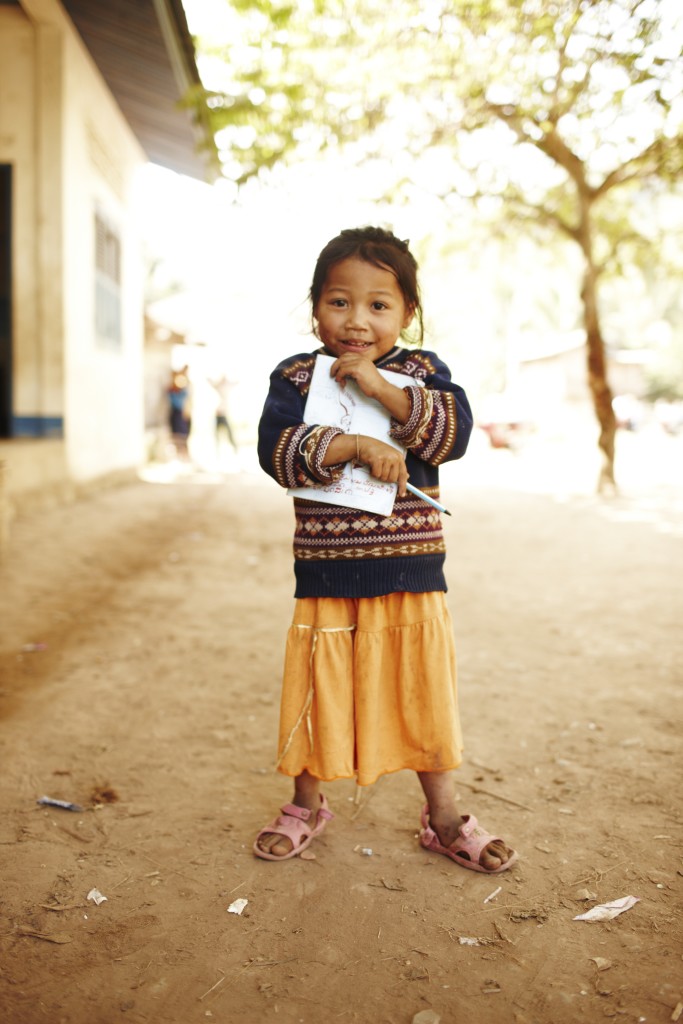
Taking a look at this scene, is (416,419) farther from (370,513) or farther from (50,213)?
(50,213)

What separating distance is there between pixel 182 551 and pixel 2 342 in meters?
3.53

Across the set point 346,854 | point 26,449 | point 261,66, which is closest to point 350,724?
point 346,854

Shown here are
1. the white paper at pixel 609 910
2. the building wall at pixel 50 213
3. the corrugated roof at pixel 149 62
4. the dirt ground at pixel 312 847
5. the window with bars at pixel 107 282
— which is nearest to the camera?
the dirt ground at pixel 312 847

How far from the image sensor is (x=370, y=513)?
184 centimetres

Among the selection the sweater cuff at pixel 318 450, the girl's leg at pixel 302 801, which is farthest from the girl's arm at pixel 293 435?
the girl's leg at pixel 302 801

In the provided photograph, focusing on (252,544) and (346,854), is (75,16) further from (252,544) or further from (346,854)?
(346,854)

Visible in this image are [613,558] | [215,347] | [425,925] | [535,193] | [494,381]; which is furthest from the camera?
[494,381]

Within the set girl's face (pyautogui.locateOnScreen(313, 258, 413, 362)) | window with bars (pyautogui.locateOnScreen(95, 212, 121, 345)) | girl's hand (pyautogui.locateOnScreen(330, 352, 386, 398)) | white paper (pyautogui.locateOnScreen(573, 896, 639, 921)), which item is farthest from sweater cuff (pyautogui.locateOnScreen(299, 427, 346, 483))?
window with bars (pyautogui.locateOnScreen(95, 212, 121, 345))

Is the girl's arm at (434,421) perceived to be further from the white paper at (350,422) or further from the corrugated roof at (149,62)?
the corrugated roof at (149,62)

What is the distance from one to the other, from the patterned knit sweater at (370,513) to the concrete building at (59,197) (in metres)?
4.92

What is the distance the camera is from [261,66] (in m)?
5.67

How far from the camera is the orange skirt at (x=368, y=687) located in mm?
1876

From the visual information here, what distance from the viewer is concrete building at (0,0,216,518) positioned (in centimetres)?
714

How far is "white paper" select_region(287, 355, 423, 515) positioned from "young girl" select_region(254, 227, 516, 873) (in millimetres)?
20
